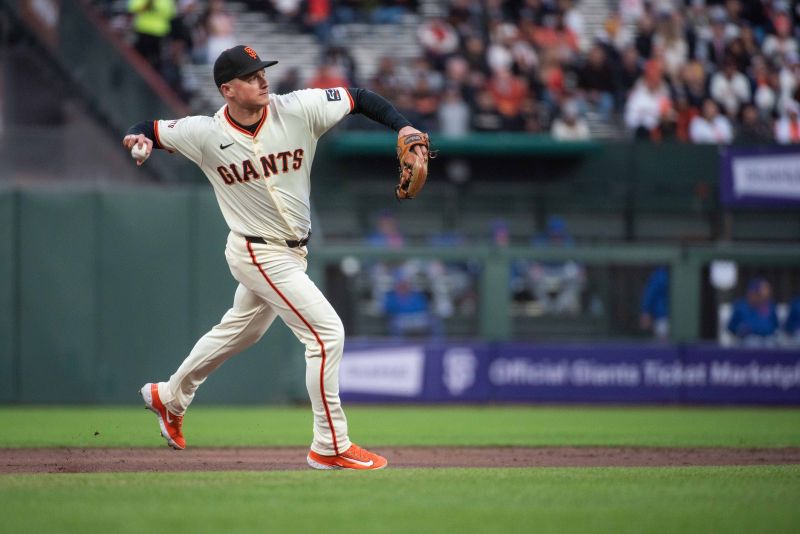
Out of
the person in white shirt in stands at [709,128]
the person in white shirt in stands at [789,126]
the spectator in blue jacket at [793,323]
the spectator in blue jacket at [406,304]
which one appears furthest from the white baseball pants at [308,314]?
the person in white shirt in stands at [789,126]

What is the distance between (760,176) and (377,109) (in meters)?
8.75

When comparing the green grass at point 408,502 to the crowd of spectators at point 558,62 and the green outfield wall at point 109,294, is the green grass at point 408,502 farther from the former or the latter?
the crowd of spectators at point 558,62

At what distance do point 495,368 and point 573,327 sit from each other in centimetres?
95

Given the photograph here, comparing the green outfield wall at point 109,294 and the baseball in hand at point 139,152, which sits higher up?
the baseball in hand at point 139,152

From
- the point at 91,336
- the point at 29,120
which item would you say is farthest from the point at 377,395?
the point at 29,120

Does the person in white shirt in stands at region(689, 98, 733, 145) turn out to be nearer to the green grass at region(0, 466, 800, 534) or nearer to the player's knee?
the green grass at region(0, 466, 800, 534)

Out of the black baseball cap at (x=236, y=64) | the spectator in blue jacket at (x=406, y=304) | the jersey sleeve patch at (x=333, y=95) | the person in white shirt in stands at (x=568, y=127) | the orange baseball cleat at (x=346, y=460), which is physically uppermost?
the person in white shirt in stands at (x=568, y=127)

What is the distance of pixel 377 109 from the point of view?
6.13 m

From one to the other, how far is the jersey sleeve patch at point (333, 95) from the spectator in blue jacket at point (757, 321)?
7386 millimetres

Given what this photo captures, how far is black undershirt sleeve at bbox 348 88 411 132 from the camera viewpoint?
606 centimetres

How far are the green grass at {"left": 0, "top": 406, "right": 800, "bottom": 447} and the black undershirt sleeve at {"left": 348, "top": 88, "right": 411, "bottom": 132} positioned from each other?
279 cm

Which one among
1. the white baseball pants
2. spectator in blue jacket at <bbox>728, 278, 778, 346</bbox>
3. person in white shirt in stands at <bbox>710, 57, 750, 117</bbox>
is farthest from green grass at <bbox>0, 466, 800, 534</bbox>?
person in white shirt in stands at <bbox>710, 57, 750, 117</bbox>

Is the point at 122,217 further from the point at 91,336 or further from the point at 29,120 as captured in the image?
the point at 29,120

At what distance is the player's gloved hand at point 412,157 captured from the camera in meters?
6.05
